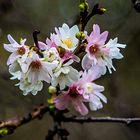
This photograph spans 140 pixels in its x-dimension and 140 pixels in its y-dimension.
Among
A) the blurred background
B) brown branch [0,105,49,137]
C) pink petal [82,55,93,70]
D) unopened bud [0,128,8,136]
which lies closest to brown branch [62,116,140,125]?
brown branch [0,105,49,137]

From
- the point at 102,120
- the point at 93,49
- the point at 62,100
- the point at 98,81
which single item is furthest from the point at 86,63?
the point at 98,81

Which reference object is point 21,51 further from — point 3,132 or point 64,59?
point 3,132

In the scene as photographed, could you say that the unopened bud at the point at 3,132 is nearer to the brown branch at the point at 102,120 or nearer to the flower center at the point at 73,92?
the brown branch at the point at 102,120

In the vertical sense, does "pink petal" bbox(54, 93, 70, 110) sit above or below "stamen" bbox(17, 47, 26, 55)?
below

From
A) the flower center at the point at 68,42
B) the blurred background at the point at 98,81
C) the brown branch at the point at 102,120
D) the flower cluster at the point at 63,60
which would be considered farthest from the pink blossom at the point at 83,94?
the blurred background at the point at 98,81

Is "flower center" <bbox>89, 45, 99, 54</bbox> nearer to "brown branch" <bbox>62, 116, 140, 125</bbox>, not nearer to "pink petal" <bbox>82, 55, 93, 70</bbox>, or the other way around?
"pink petal" <bbox>82, 55, 93, 70</bbox>

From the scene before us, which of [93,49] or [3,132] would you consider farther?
[3,132]

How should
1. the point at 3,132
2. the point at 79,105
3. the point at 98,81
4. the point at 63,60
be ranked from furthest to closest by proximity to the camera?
the point at 98,81 → the point at 3,132 → the point at 79,105 → the point at 63,60
